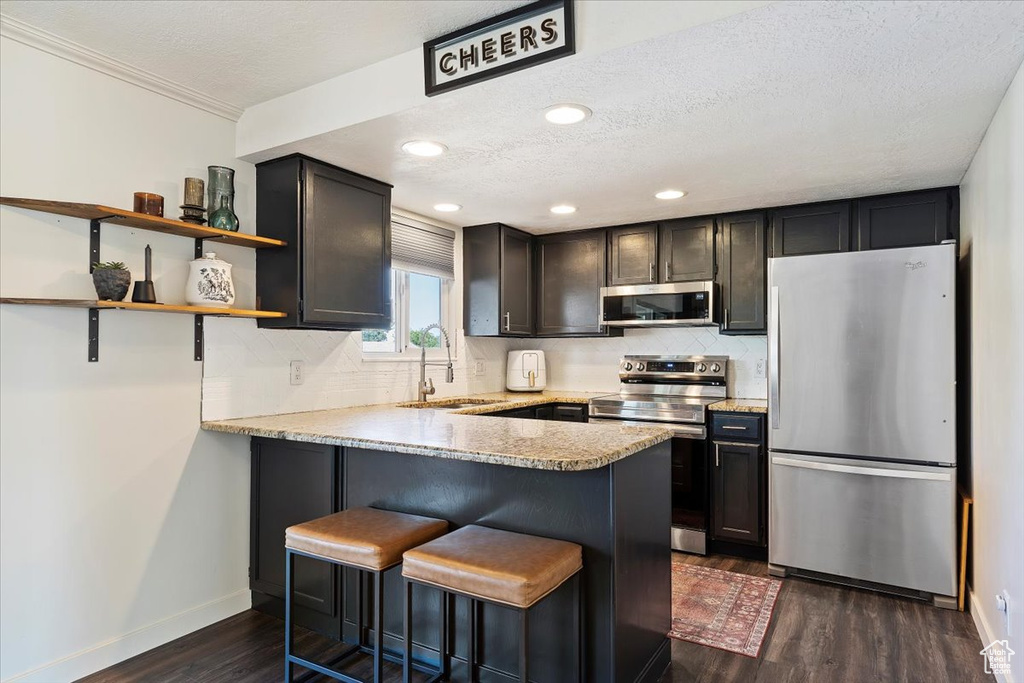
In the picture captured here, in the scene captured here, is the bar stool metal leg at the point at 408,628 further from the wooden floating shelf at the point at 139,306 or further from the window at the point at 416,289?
the window at the point at 416,289

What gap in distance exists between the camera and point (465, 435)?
2.20m

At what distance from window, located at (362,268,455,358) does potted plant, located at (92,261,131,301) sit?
154cm

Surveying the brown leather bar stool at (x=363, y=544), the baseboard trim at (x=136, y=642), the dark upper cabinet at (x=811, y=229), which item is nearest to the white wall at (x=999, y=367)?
the dark upper cabinet at (x=811, y=229)

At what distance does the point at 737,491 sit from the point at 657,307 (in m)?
1.32

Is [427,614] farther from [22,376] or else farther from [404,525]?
[22,376]

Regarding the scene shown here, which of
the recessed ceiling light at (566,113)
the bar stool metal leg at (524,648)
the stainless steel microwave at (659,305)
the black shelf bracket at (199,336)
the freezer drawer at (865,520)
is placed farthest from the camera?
the stainless steel microwave at (659,305)

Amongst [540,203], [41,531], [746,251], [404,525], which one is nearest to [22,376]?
[41,531]

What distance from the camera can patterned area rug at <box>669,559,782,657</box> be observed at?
8.35 feet

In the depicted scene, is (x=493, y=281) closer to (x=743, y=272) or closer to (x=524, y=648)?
(x=743, y=272)

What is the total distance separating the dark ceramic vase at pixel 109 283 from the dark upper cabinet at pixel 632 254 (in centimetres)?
310

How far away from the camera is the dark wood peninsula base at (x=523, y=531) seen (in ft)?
6.35

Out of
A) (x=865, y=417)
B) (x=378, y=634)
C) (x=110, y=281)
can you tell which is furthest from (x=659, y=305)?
(x=110, y=281)

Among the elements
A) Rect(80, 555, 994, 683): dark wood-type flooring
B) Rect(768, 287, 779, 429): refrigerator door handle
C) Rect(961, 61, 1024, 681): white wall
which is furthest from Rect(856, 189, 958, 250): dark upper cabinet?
Rect(80, 555, 994, 683): dark wood-type flooring

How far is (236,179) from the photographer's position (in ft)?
9.36
